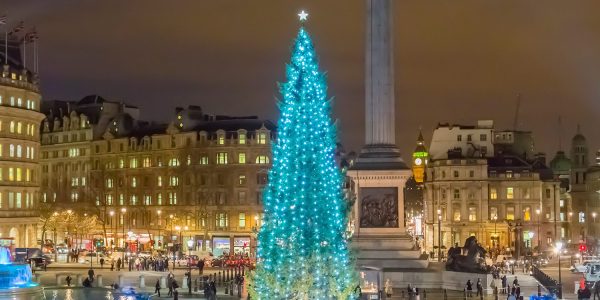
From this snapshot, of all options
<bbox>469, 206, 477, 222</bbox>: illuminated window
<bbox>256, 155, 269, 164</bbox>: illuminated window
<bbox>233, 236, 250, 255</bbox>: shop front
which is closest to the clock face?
<bbox>469, 206, 477, 222</bbox>: illuminated window

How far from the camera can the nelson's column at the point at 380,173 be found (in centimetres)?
6006

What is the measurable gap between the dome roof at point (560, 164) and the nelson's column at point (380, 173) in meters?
122

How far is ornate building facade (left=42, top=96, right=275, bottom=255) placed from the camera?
366 feet

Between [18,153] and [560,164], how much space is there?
384 ft

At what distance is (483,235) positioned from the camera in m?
118

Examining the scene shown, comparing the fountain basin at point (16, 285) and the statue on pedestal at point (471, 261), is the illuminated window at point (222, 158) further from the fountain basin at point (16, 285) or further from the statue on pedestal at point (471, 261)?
the fountain basin at point (16, 285)

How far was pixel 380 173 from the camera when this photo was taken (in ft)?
198

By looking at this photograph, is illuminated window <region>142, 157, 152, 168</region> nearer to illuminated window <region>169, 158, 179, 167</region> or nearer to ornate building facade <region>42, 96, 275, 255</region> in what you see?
ornate building facade <region>42, 96, 275, 255</region>

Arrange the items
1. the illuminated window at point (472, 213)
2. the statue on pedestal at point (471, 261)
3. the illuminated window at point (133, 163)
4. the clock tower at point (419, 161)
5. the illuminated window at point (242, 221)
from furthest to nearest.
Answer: the clock tower at point (419, 161) < the illuminated window at point (133, 163) < the illuminated window at point (472, 213) < the illuminated window at point (242, 221) < the statue on pedestal at point (471, 261)

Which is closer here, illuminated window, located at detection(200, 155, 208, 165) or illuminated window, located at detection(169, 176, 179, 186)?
illuminated window, located at detection(200, 155, 208, 165)

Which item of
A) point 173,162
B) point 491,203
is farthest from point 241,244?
point 491,203

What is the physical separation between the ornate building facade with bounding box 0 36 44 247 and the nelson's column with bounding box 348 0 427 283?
136ft

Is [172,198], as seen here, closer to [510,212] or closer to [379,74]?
[510,212]

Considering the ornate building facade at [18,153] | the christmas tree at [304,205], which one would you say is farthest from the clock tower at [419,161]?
the christmas tree at [304,205]
